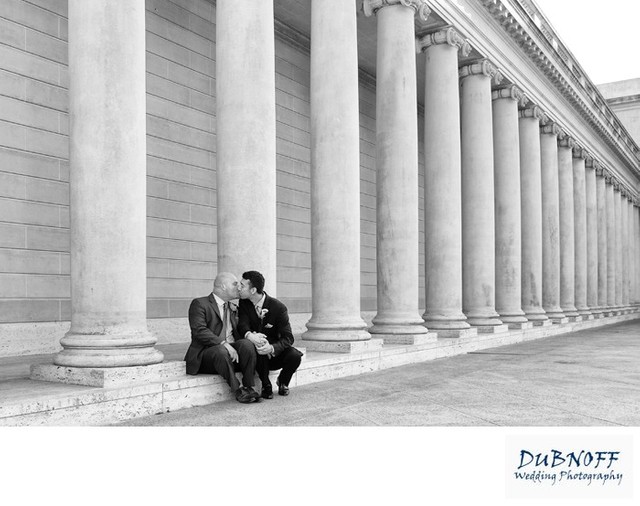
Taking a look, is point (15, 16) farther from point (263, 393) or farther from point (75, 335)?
point (263, 393)

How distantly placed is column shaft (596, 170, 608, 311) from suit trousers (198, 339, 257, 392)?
6398 centimetres

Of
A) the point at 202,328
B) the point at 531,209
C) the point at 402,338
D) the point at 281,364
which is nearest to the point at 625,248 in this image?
the point at 531,209

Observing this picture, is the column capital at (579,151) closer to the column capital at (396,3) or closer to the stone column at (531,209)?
the stone column at (531,209)

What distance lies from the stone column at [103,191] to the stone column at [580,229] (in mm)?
55883

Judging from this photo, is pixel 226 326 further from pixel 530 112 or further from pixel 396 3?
pixel 530 112

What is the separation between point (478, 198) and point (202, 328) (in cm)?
2783

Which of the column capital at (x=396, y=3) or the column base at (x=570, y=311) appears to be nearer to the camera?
the column capital at (x=396, y=3)

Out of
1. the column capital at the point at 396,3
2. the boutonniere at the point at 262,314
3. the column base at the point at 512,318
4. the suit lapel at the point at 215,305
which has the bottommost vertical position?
the column base at the point at 512,318

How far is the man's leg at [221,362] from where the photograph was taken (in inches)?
712

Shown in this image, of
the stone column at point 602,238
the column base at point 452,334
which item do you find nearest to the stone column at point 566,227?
the stone column at point 602,238

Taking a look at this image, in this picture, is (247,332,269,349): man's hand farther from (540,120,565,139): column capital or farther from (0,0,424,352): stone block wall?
(540,120,565,139): column capital

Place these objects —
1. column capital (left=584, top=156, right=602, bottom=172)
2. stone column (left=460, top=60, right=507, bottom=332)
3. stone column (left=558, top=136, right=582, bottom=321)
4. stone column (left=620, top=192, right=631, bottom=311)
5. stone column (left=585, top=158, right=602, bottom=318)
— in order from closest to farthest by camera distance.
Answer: stone column (left=460, top=60, right=507, bottom=332), stone column (left=558, top=136, right=582, bottom=321), column capital (left=584, top=156, right=602, bottom=172), stone column (left=585, top=158, right=602, bottom=318), stone column (left=620, top=192, right=631, bottom=311)

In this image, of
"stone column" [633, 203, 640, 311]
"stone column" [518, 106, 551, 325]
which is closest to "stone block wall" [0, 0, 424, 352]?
"stone column" [518, 106, 551, 325]

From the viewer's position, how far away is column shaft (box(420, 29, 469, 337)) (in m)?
36.6
